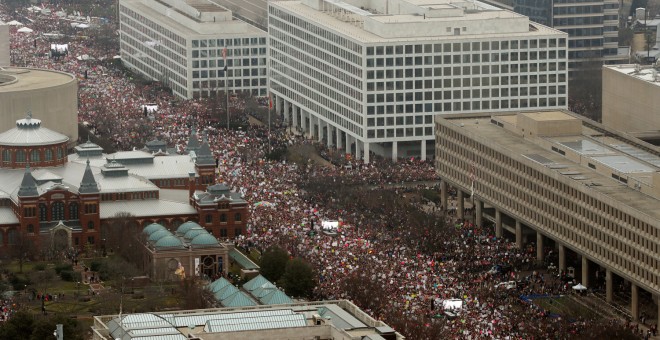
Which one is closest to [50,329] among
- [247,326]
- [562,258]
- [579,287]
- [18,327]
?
[18,327]

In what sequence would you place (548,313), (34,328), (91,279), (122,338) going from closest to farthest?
(122,338) → (34,328) → (548,313) → (91,279)

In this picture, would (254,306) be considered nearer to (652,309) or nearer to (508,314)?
(508,314)

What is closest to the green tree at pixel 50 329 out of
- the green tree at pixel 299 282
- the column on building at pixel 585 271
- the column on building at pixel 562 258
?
the green tree at pixel 299 282

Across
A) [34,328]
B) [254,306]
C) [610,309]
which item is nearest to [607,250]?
[610,309]

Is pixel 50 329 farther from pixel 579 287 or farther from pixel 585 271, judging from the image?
pixel 585 271

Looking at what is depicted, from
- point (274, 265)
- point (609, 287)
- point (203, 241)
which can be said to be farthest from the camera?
point (203, 241)

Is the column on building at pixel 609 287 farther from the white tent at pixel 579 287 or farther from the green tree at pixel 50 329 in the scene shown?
the green tree at pixel 50 329
